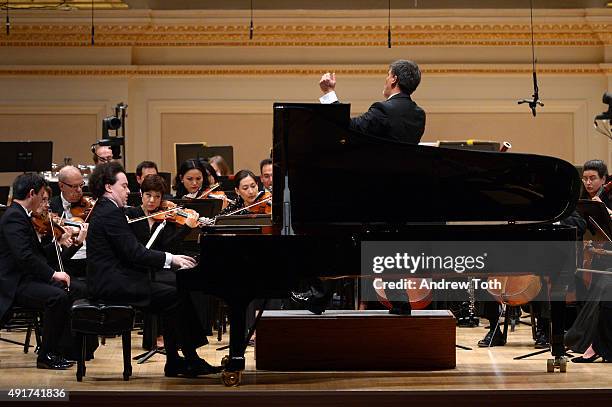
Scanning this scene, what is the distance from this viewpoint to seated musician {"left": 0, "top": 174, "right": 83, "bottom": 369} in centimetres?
493

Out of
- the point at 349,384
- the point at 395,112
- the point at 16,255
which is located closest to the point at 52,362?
the point at 16,255

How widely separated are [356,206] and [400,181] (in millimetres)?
228

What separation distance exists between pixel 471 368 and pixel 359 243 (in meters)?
1.09

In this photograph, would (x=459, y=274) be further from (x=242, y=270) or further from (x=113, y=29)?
(x=113, y=29)

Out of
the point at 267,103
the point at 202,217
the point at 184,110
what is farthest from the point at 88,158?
the point at 202,217

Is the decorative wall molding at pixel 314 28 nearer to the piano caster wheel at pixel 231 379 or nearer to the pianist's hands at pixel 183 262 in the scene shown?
the pianist's hands at pixel 183 262

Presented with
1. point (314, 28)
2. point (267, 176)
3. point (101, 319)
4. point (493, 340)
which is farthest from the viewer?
point (314, 28)

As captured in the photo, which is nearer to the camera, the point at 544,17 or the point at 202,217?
the point at 202,217

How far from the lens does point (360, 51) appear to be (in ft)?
31.9

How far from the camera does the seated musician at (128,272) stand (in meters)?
4.48

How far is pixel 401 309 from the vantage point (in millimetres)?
4926

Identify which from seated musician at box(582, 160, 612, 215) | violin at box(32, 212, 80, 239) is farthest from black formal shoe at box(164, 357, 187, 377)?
seated musician at box(582, 160, 612, 215)

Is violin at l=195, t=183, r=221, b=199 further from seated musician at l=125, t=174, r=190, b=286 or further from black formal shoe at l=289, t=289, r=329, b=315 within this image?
black formal shoe at l=289, t=289, r=329, b=315

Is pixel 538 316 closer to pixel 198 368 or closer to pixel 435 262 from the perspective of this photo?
pixel 435 262
